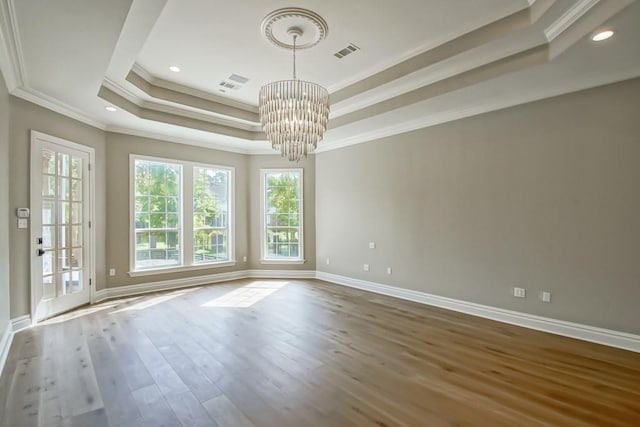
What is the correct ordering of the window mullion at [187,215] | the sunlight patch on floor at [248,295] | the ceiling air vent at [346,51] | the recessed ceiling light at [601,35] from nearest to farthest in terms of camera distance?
the recessed ceiling light at [601,35], the ceiling air vent at [346,51], the sunlight patch on floor at [248,295], the window mullion at [187,215]

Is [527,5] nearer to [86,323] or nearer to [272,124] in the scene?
[272,124]

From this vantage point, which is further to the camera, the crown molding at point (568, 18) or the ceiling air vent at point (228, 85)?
the ceiling air vent at point (228, 85)

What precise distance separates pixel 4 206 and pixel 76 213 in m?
1.37

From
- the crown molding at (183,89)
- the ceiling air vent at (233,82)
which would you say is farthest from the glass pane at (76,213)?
the ceiling air vent at (233,82)

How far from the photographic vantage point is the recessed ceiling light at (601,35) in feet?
8.13

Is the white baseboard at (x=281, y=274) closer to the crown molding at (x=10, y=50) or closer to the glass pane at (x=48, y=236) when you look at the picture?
the glass pane at (x=48, y=236)

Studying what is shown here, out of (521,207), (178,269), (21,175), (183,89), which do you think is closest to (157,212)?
(178,269)

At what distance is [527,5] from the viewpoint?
2.73 metres

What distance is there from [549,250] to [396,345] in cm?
219

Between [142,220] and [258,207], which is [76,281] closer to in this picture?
[142,220]

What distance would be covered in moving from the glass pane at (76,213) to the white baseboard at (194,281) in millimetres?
1219

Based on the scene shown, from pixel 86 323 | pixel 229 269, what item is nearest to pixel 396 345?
pixel 86 323

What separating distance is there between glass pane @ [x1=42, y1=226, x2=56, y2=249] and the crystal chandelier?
11.0 feet

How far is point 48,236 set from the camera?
416cm
